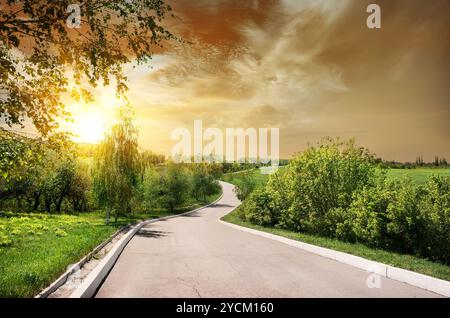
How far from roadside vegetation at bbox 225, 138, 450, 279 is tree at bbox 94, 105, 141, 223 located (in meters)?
10.6

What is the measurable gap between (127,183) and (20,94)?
21.0 meters

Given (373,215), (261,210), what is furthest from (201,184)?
(373,215)

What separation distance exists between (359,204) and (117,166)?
19.7m

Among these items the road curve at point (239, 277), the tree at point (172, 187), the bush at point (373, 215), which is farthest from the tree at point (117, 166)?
the tree at point (172, 187)

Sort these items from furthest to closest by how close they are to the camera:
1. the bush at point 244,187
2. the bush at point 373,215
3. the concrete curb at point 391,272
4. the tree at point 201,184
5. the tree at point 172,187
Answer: the tree at point 201,184
the bush at point 244,187
the tree at point 172,187
the bush at point 373,215
the concrete curb at point 391,272

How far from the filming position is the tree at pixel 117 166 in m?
28.0

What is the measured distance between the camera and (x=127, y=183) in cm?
2839

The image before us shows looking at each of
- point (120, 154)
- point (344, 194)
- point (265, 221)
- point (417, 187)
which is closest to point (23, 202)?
point (120, 154)

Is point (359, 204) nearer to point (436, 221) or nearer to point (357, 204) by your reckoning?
point (357, 204)

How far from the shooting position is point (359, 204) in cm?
1545

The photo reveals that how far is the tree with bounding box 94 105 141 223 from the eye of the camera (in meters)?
28.0

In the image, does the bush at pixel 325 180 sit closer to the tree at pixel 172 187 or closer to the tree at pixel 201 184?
the tree at pixel 172 187

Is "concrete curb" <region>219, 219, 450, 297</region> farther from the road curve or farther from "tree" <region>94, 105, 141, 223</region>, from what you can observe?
"tree" <region>94, 105, 141, 223</region>

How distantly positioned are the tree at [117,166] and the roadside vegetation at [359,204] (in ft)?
34.7
